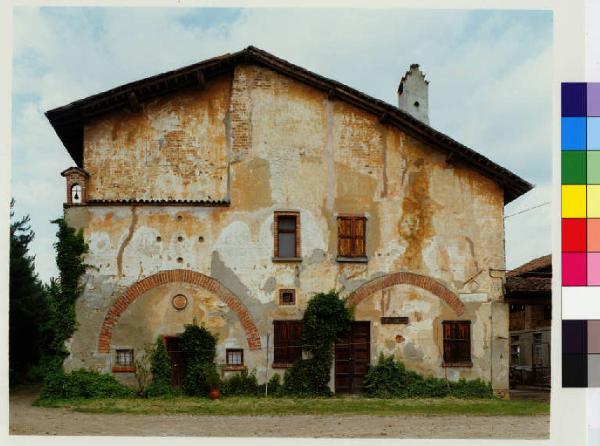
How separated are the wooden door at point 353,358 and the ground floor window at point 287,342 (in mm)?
1172

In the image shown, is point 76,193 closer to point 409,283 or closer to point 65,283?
point 65,283

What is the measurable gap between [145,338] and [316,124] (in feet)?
26.0

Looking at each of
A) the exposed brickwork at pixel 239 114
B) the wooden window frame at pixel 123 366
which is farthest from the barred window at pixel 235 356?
the exposed brickwork at pixel 239 114

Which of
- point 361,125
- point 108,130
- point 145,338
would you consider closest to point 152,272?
point 145,338

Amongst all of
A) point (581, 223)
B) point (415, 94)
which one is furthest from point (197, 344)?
point (415, 94)

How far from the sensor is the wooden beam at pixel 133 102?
20438 mm

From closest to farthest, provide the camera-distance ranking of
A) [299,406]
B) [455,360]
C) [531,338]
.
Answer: [299,406], [455,360], [531,338]

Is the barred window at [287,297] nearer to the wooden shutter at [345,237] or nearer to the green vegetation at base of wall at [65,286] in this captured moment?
the wooden shutter at [345,237]

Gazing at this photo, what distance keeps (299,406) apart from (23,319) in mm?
11991

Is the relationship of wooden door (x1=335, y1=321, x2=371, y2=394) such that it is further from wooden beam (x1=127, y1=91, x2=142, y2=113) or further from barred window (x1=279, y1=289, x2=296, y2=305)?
wooden beam (x1=127, y1=91, x2=142, y2=113)

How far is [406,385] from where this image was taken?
2059 cm

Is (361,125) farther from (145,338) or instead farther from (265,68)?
(145,338)

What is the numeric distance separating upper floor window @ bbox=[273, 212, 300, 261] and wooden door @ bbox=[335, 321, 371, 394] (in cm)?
281

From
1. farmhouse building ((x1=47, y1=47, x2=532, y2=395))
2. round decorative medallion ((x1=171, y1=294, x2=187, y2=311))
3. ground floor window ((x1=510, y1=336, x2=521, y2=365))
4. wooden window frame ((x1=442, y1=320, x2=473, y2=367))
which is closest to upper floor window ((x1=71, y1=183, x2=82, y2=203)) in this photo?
farmhouse building ((x1=47, y1=47, x2=532, y2=395))
